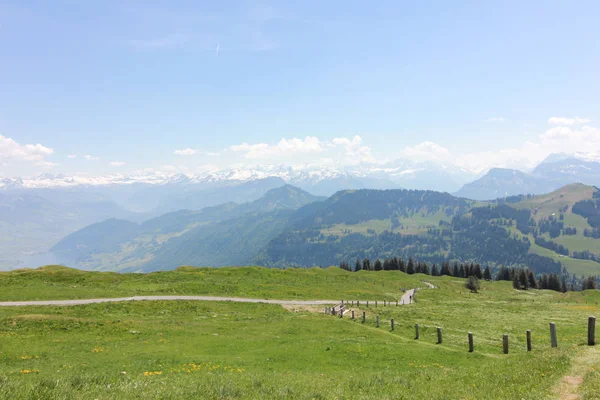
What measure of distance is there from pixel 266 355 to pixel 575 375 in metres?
19.8

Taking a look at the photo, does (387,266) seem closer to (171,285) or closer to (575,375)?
(171,285)

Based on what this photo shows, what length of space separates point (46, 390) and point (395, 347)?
2562 centimetres

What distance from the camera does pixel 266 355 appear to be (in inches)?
1028

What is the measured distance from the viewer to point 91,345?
1109 inches

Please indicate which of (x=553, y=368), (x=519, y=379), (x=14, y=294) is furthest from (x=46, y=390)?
(x=14, y=294)

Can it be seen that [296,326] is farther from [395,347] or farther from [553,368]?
[553,368]

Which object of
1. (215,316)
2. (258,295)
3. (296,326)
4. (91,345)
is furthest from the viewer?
(258,295)

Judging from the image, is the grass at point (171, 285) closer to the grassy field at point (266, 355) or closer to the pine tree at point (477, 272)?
the grassy field at point (266, 355)

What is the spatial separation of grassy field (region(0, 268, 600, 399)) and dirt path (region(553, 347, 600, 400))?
19cm

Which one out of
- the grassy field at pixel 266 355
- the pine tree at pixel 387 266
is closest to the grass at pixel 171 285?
the grassy field at pixel 266 355

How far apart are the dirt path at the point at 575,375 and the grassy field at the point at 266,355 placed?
7.5 inches

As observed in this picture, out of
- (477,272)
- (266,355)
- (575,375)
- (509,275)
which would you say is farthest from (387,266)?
(575,375)

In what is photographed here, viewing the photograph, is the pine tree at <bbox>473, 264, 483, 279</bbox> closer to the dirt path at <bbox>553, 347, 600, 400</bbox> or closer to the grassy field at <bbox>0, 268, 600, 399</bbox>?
the grassy field at <bbox>0, 268, 600, 399</bbox>

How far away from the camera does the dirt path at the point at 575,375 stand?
13.9 m
